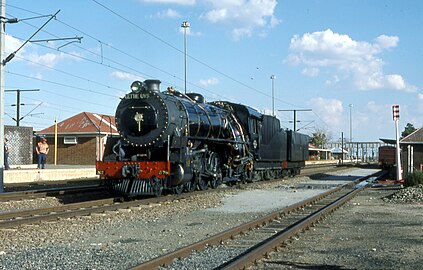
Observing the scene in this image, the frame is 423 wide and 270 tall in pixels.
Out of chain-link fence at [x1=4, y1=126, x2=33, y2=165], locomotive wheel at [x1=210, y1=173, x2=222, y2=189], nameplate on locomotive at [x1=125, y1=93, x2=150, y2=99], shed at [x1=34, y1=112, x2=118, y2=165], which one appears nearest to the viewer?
nameplate on locomotive at [x1=125, y1=93, x2=150, y2=99]

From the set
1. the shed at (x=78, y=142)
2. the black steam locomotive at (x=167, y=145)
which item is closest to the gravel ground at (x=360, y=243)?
the black steam locomotive at (x=167, y=145)

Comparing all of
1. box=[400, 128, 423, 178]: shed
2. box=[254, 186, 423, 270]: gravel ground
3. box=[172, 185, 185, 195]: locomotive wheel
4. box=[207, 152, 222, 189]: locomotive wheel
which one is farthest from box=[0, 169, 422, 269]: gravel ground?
box=[400, 128, 423, 178]: shed

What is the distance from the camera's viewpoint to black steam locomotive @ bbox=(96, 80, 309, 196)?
15.4 metres

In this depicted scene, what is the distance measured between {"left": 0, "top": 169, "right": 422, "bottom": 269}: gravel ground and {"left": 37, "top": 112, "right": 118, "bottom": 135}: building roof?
29100 mm

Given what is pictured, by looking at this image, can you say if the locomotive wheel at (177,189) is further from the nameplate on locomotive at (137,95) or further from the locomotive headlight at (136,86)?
the locomotive headlight at (136,86)

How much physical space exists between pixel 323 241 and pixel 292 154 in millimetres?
23299

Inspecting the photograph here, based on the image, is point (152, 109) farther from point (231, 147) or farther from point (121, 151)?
Result: point (231, 147)

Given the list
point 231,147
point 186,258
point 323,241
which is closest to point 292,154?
point 231,147

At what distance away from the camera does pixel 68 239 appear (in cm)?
908

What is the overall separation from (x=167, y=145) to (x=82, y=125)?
3115cm

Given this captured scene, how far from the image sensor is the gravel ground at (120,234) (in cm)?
725

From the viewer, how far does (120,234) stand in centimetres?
971

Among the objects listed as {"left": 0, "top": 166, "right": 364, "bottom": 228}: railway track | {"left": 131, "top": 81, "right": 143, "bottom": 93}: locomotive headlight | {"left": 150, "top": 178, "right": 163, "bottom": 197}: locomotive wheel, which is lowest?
{"left": 0, "top": 166, "right": 364, "bottom": 228}: railway track

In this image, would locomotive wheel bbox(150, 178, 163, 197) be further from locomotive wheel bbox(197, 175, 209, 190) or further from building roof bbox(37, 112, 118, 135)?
building roof bbox(37, 112, 118, 135)
